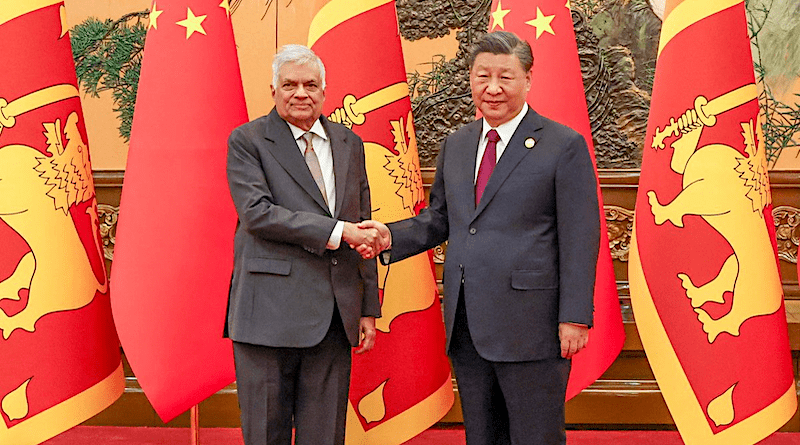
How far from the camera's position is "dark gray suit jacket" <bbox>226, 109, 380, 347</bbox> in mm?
1906

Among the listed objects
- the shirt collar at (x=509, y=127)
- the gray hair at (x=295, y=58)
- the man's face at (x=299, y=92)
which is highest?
the gray hair at (x=295, y=58)

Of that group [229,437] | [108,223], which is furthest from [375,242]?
[108,223]

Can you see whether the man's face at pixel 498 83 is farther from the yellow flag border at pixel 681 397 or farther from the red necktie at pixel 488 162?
the yellow flag border at pixel 681 397

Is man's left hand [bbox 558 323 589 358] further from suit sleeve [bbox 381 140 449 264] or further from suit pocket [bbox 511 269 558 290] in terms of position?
suit sleeve [bbox 381 140 449 264]

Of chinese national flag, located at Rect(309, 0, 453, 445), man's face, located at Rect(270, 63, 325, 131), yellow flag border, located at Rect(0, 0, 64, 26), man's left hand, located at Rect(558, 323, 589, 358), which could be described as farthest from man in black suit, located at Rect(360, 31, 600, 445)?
yellow flag border, located at Rect(0, 0, 64, 26)

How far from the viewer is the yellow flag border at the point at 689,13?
2361 millimetres

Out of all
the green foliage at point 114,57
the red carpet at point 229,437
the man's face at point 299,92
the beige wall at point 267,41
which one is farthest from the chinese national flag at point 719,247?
the green foliage at point 114,57

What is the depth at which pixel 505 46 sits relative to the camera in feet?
6.24

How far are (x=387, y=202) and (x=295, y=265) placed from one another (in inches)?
23.7

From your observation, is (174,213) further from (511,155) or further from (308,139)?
(511,155)

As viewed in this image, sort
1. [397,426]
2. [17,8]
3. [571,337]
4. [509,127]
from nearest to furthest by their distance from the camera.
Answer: [571,337], [509,127], [17,8], [397,426]

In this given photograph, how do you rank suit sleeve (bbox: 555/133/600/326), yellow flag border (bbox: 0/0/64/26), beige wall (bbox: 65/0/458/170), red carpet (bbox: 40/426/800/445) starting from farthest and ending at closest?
beige wall (bbox: 65/0/458/170), red carpet (bbox: 40/426/800/445), yellow flag border (bbox: 0/0/64/26), suit sleeve (bbox: 555/133/600/326)

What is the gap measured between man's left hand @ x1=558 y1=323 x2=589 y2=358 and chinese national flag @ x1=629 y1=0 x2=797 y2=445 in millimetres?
663

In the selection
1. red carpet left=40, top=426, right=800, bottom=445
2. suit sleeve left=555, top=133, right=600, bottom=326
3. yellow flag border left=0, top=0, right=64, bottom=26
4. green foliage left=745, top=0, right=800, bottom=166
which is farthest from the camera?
green foliage left=745, top=0, right=800, bottom=166
